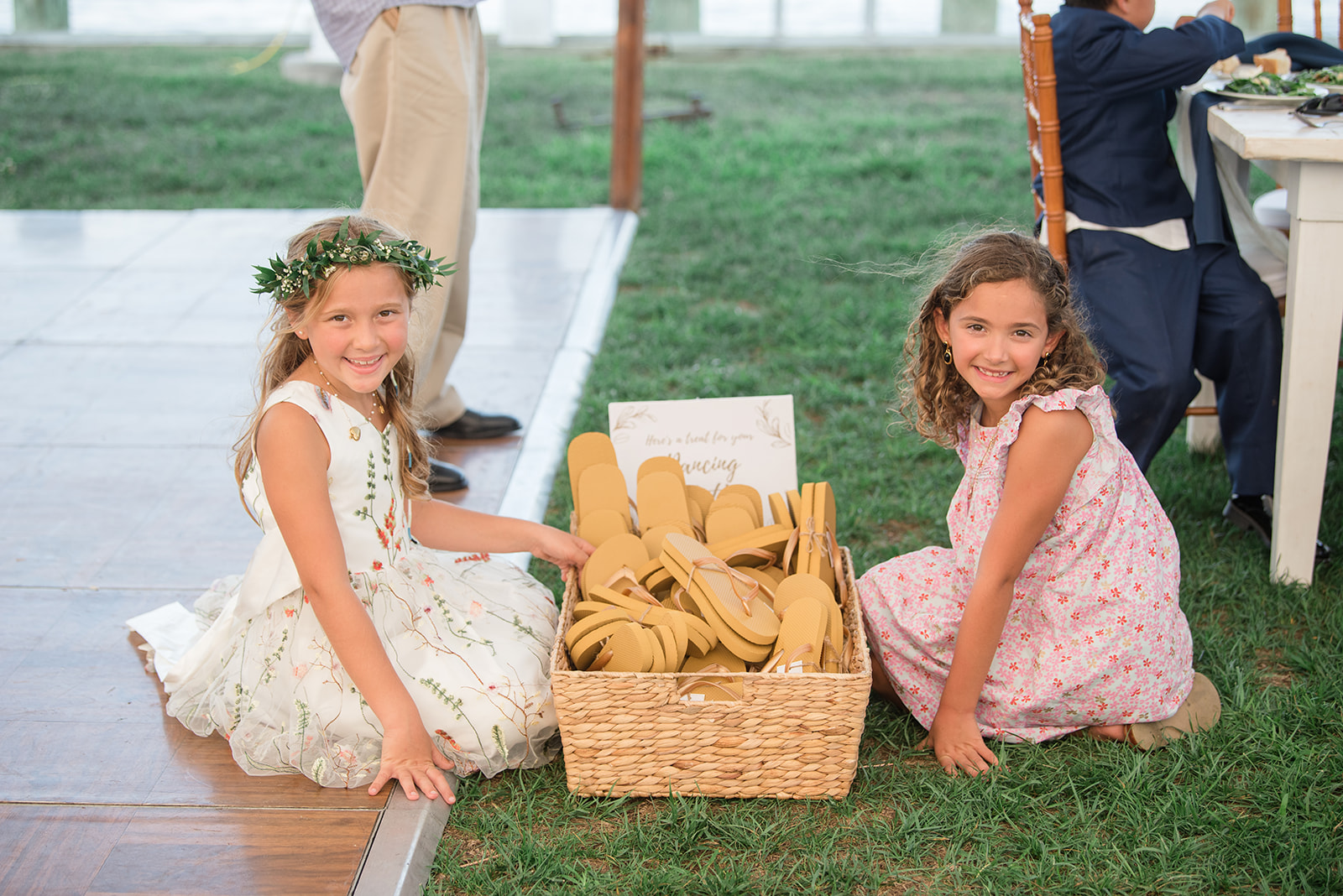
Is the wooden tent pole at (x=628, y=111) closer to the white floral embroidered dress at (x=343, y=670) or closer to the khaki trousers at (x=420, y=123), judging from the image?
the khaki trousers at (x=420, y=123)

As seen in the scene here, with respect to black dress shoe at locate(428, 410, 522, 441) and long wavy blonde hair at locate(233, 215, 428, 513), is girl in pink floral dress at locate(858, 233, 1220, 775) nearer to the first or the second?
long wavy blonde hair at locate(233, 215, 428, 513)

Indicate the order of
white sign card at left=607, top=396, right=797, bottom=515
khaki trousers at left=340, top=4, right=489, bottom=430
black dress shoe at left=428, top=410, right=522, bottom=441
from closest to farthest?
1. white sign card at left=607, top=396, right=797, bottom=515
2. khaki trousers at left=340, top=4, right=489, bottom=430
3. black dress shoe at left=428, top=410, right=522, bottom=441

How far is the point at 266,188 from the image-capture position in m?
6.07

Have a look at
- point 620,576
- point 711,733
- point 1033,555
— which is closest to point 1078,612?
point 1033,555

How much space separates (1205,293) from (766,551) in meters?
1.28

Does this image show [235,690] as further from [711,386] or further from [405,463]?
[711,386]

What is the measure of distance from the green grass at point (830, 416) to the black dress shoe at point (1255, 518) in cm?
3

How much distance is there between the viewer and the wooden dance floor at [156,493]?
5.98 feet

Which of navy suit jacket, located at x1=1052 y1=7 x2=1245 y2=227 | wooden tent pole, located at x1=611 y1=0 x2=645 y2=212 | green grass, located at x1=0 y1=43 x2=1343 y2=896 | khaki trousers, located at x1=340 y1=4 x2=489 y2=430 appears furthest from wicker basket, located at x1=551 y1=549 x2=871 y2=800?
wooden tent pole, located at x1=611 y1=0 x2=645 y2=212

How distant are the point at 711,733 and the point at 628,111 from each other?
4162 mm

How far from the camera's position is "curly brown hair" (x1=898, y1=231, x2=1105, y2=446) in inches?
76.2

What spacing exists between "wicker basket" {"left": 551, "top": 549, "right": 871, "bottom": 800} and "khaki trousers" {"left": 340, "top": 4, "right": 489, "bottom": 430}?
1.26 meters

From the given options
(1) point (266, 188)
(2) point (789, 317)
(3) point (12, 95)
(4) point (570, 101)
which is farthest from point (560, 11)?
(2) point (789, 317)

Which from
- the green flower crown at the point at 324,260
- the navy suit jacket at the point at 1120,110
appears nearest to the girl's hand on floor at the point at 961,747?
the green flower crown at the point at 324,260
